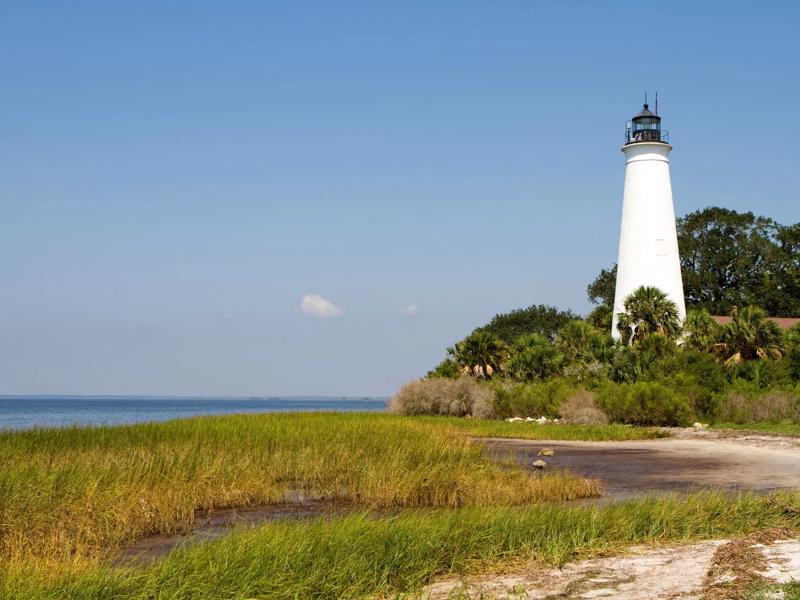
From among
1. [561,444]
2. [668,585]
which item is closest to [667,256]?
[561,444]

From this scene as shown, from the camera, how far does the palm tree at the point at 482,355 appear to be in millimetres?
51750

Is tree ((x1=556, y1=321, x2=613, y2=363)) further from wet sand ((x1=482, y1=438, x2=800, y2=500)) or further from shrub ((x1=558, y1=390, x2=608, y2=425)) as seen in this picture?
wet sand ((x1=482, y1=438, x2=800, y2=500))

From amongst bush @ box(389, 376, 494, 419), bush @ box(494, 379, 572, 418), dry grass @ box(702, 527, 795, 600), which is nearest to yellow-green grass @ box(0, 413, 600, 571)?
dry grass @ box(702, 527, 795, 600)

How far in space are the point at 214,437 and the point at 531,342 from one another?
31.1 meters

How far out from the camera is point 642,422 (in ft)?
114

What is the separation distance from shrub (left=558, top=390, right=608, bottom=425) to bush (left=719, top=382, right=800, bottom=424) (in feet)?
16.1

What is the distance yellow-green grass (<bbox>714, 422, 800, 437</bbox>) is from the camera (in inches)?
1141

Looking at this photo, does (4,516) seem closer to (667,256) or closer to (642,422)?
(642,422)

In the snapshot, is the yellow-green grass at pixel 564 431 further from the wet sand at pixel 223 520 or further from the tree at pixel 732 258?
the tree at pixel 732 258

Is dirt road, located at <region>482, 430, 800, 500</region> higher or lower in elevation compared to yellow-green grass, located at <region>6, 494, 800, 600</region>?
higher

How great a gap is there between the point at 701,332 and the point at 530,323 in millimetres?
33762

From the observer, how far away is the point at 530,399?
132 feet

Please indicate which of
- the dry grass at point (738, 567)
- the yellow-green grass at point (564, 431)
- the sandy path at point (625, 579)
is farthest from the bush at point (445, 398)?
the sandy path at point (625, 579)

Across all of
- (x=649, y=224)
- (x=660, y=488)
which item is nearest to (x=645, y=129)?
(x=649, y=224)
